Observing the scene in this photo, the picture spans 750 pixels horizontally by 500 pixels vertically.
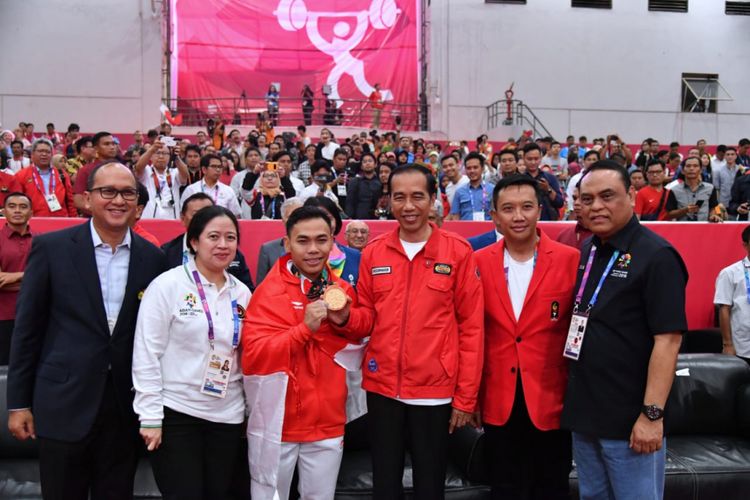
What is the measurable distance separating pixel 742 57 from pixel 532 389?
76.6 ft

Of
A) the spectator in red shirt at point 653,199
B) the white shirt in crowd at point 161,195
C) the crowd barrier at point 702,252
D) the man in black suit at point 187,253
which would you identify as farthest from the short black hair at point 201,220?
the spectator in red shirt at point 653,199

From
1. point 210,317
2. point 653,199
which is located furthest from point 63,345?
point 653,199

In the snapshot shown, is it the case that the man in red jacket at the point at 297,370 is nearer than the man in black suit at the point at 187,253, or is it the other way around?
the man in red jacket at the point at 297,370

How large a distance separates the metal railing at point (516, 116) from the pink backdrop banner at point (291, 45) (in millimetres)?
3381

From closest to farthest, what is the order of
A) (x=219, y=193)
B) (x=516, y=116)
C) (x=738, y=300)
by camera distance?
1. (x=738, y=300)
2. (x=219, y=193)
3. (x=516, y=116)

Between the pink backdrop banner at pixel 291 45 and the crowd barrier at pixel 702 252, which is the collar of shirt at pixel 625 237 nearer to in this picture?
the crowd barrier at pixel 702 252

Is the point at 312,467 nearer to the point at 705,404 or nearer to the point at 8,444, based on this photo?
the point at 8,444

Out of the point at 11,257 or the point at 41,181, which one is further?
the point at 41,181

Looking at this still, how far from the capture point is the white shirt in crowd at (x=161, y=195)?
22.0 feet

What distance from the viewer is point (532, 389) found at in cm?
274

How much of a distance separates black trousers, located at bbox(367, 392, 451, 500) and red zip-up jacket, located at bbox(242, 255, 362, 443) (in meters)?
0.20

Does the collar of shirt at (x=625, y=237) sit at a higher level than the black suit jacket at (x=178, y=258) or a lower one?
higher

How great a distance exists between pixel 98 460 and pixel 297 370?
93 centimetres

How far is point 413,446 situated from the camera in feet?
8.96
